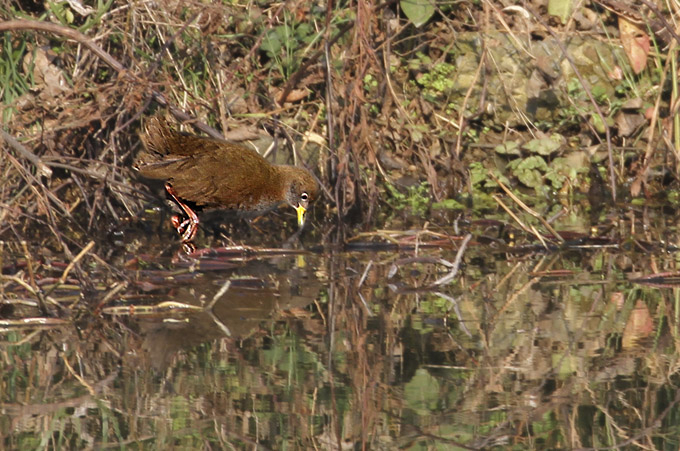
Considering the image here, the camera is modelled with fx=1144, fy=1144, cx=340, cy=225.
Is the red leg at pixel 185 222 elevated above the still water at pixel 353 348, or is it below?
above

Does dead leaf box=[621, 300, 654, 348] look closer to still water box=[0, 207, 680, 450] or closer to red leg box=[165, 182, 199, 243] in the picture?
still water box=[0, 207, 680, 450]

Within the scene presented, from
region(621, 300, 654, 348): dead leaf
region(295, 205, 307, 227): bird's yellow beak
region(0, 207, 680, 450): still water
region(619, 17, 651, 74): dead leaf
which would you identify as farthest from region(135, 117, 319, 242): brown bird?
region(619, 17, 651, 74): dead leaf

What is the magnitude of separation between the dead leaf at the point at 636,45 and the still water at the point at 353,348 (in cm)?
208

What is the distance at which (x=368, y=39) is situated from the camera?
655cm

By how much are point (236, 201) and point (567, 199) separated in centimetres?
258

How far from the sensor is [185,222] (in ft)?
20.4

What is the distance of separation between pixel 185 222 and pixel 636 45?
3.59 metres

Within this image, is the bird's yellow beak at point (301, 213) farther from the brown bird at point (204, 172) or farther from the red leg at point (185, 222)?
the red leg at point (185, 222)

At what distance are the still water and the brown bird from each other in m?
0.27

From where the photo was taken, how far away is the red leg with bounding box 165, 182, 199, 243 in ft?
19.7

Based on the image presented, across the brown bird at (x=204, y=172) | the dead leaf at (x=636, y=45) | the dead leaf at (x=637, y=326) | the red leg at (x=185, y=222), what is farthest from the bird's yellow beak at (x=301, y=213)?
the dead leaf at (x=636, y=45)

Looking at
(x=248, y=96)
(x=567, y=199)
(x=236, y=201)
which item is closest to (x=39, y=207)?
Result: (x=236, y=201)

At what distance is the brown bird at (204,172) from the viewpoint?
5926 millimetres

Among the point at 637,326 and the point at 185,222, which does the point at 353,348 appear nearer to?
the point at 637,326
